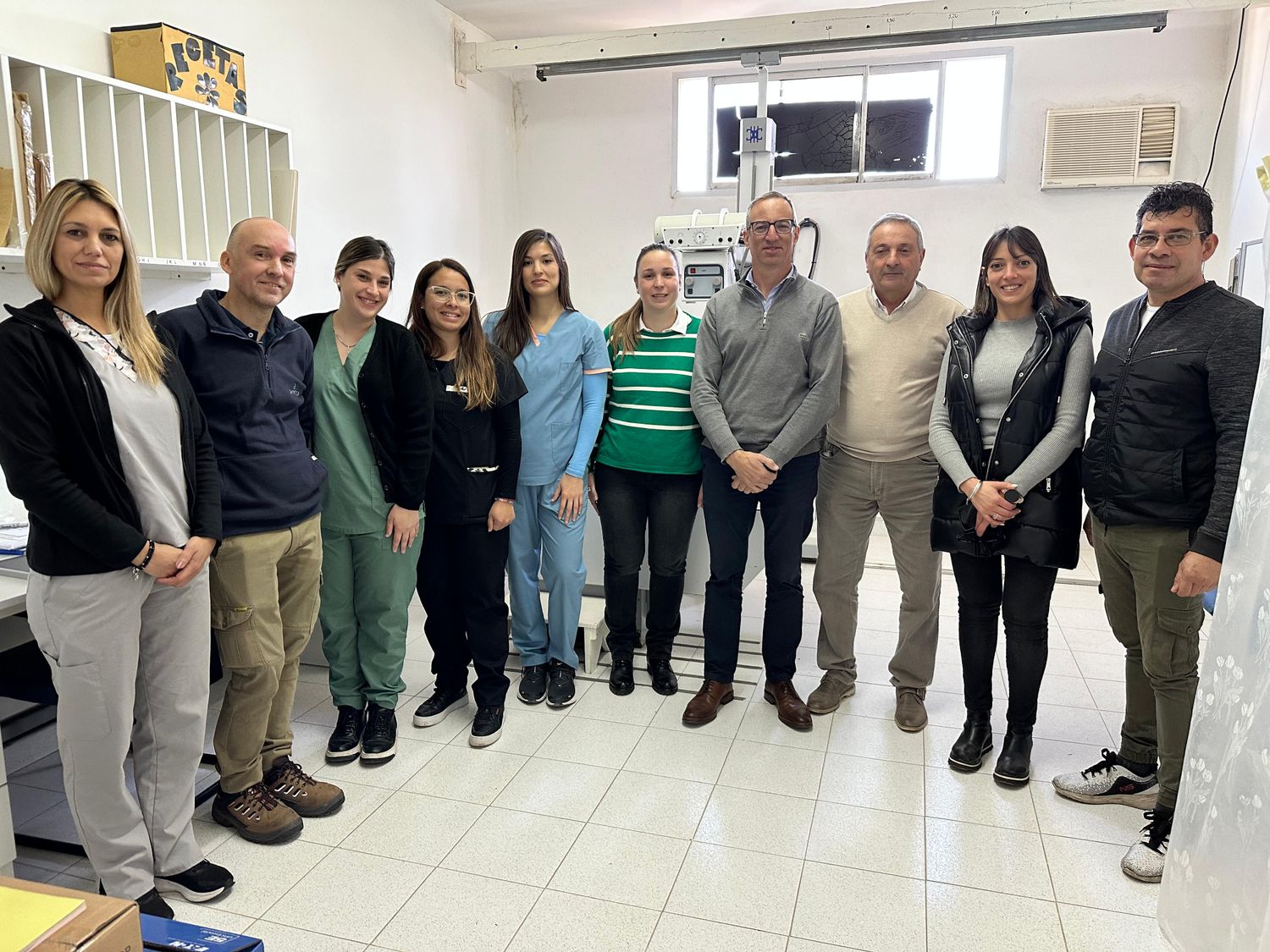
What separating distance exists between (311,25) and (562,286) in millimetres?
2165

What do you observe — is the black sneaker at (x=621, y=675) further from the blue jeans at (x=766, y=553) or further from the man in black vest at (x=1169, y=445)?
the man in black vest at (x=1169, y=445)

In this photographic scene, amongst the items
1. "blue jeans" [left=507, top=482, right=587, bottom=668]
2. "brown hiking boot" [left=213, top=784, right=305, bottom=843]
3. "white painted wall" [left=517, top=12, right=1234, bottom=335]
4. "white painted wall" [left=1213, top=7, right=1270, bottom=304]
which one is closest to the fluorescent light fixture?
"white painted wall" [left=1213, top=7, right=1270, bottom=304]

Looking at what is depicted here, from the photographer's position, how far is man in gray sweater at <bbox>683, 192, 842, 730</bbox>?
8.61ft

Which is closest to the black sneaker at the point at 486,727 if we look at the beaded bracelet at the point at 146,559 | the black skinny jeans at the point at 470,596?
the black skinny jeans at the point at 470,596

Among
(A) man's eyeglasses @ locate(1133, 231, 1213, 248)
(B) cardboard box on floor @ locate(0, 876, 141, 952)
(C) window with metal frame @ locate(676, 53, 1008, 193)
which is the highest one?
(C) window with metal frame @ locate(676, 53, 1008, 193)

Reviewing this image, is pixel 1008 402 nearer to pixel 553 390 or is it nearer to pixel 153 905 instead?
pixel 553 390

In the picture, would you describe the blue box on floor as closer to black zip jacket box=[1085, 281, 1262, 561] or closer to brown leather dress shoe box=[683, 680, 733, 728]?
brown leather dress shoe box=[683, 680, 733, 728]

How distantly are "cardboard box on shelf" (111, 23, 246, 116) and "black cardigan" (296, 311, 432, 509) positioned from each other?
112cm

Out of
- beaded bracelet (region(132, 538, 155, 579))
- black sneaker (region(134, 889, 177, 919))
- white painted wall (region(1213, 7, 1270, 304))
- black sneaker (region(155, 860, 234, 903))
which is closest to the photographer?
beaded bracelet (region(132, 538, 155, 579))

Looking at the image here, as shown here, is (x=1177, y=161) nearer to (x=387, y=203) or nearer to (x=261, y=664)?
(x=387, y=203)

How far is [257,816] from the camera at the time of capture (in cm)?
217

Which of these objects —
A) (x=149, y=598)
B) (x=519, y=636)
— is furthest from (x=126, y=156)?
(x=519, y=636)

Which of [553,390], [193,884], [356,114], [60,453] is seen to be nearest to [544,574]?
[553,390]

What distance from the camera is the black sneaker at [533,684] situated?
2.96 metres
